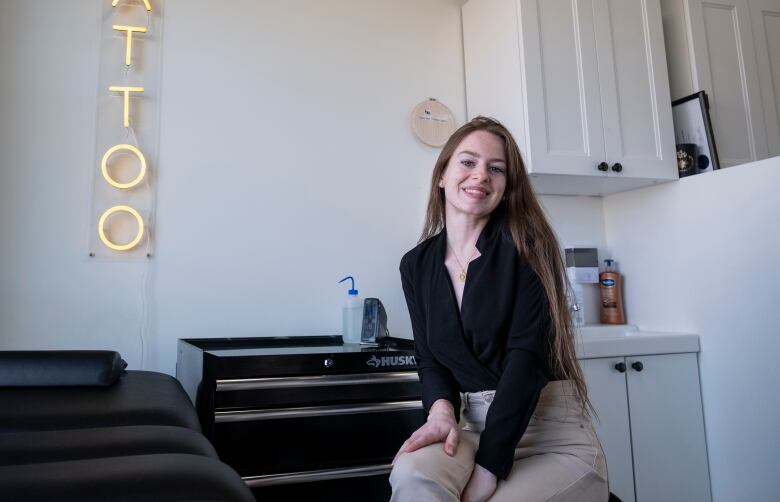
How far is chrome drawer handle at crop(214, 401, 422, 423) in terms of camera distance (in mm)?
1531

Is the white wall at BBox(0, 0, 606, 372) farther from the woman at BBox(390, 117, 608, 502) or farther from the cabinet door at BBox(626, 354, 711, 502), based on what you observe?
the woman at BBox(390, 117, 608, 502)

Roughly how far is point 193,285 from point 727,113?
8.13 ft

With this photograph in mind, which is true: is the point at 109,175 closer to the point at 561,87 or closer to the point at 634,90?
the point at 561,87

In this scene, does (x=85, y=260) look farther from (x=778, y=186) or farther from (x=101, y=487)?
(x=778, y=186)

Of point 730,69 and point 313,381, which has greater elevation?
point 730,69

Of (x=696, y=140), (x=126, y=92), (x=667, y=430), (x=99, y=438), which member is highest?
(x=126, y=92)

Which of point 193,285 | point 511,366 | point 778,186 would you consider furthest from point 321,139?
point 778,186

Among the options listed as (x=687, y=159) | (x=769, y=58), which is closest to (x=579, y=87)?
(x=687, y=159)

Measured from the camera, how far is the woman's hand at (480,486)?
3.21 ft

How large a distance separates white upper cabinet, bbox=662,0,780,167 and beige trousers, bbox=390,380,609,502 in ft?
6.27

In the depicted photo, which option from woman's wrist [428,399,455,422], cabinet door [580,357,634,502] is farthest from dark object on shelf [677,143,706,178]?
woman's wrist [428,399,455,422]

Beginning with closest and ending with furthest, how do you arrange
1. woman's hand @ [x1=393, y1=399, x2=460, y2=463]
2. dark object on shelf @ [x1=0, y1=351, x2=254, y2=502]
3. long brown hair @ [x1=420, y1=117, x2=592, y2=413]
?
dark object on shelf @ [x1=0, y1=351, x2=254, y2=502], woman's hand @ [x1=393, y1=399, x2=460, y2=463], long brown hair @ [x1=420, y1=117, x2=592, y2=413]

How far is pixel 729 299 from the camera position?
6.98ft

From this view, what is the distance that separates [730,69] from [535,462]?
2.42m
